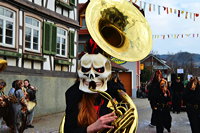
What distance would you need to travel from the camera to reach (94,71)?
2684 millimetres

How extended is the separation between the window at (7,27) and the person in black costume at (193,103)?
6.22m

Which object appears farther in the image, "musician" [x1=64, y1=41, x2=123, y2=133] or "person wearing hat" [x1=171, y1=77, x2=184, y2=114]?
"person wearing hat" [x1=171, y1=77, x2=184, y2=114]

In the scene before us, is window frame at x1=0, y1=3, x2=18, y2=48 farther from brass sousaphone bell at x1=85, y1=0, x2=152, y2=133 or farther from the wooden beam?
brass sousaphone bell at x1=85, y1=0, x2=152, y2=133

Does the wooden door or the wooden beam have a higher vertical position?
the wooden beam

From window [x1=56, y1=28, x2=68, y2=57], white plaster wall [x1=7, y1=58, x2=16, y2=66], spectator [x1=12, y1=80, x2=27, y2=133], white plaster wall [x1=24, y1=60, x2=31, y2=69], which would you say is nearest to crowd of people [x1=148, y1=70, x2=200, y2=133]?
spectator [x1=12, y1=80, x2=27, y2=133]

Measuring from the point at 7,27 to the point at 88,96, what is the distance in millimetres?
8628

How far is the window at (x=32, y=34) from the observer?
11.5 meters

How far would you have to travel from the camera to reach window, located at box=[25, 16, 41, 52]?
37.9 feet

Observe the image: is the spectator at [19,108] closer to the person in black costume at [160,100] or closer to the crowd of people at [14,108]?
the crowd of people at [14,108]

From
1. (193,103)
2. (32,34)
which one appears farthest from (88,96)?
(32,34)

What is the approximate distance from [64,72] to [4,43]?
4199mm

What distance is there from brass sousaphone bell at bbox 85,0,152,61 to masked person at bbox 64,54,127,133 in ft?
0.71

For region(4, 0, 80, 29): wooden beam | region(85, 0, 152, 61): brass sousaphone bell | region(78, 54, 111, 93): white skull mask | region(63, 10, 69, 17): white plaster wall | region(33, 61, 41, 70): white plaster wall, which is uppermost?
region(63, 10, 69, 17): white plaster wall

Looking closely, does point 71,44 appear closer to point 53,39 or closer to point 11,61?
point 53,39
